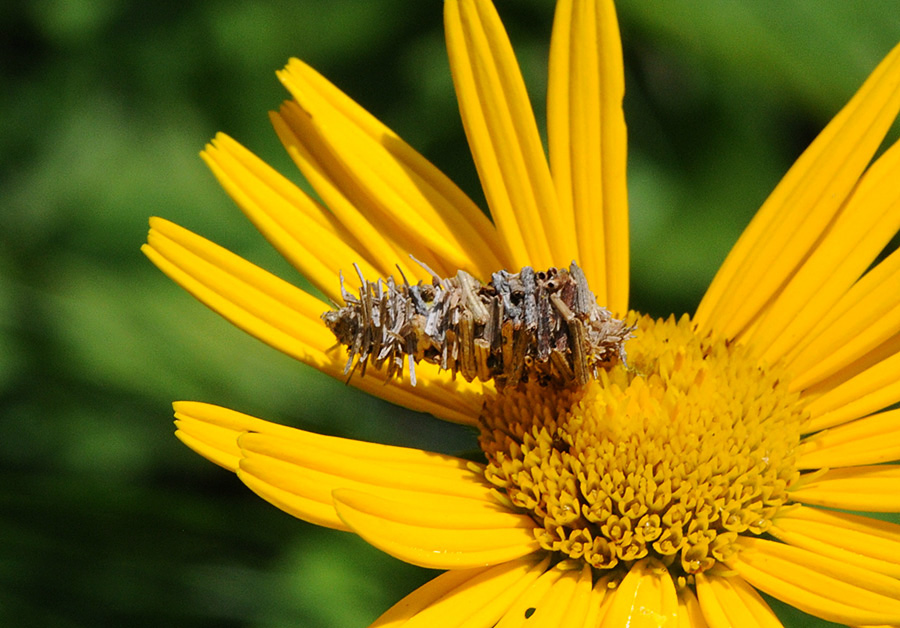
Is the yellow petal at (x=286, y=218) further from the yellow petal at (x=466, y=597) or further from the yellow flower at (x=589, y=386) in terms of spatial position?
the yellow petal at (x=466, y=597)

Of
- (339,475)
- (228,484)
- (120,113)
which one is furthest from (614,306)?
(120,113)

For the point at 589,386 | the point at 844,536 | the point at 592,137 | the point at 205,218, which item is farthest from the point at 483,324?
the point at 205,218

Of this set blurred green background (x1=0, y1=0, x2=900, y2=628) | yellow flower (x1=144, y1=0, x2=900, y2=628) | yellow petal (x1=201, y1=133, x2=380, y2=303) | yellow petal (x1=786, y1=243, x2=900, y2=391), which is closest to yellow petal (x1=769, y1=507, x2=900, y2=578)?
yellow flower (x1=144, y1=0, x2=900, y2=628)

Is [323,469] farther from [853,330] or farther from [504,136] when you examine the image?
[853,330]

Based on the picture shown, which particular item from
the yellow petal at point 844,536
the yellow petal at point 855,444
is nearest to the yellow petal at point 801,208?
the yellow petal at point 855,444

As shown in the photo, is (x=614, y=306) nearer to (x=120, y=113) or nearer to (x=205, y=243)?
(x=205, y=243)
